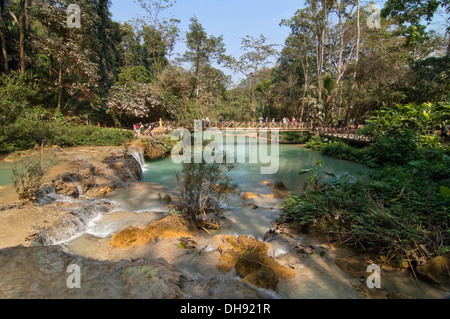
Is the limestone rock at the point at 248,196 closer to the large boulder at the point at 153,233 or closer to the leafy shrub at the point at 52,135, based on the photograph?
the large boulder at the point at 153,233

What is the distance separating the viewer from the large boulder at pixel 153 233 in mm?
4762

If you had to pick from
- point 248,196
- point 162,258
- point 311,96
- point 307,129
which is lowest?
point 248,196

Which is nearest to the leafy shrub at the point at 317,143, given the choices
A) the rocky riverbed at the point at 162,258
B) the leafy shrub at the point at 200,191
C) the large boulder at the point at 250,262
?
the rocky riverbed at the point at 162,258

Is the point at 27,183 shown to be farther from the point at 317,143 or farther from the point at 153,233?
the point at 317,143

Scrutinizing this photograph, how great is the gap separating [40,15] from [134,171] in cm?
1235

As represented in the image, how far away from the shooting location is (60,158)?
976cm

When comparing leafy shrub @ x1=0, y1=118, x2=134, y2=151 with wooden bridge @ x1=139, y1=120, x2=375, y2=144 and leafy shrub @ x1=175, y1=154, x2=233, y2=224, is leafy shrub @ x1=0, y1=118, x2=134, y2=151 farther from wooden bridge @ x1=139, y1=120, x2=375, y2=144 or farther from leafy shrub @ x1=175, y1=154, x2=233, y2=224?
leafy shrub @ x1=175, y1=154, x2=233, y2=224

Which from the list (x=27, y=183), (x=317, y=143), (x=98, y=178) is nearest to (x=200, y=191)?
(x=27, y=183)

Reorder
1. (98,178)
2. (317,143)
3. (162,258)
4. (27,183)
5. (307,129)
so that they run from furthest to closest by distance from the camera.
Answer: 1. (307,129)
2. (317,143)
3. (98,178)
4. (27,183)
5. (162,258)

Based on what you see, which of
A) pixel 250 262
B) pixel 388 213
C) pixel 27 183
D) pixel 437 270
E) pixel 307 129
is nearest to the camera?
pixel 437 270

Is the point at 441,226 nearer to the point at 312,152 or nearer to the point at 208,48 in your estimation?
the point at 312,152

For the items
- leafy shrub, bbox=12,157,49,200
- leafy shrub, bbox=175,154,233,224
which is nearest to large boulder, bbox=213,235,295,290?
leafy shrub, bbox=175,154,233,224

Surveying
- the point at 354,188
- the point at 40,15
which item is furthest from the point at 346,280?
the point at 40,15

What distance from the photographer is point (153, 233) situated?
5.05m
